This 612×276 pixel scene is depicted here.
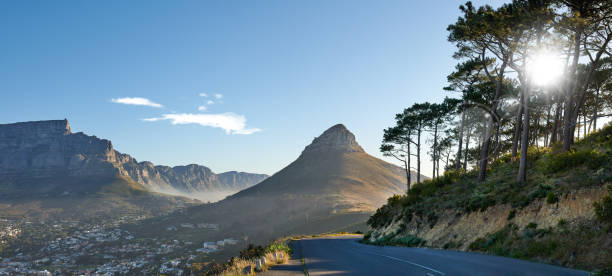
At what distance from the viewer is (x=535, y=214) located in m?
15.9

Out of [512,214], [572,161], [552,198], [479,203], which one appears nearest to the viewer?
[552,198]

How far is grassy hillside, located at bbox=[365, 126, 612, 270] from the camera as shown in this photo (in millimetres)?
12109

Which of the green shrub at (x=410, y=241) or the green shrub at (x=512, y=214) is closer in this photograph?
the green shrub at (x=512, y=214)

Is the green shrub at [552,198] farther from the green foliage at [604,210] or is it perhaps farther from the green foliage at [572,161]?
the green foliage at [572,161]

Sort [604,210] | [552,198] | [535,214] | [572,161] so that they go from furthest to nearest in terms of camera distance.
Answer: [572,161] → [535,214] → [552,198] → [604,210]

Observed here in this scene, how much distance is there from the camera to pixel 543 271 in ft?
35.4

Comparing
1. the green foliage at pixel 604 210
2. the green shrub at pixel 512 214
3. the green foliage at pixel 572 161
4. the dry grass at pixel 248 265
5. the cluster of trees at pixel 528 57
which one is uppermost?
the cluster of trees at pixel 528 57

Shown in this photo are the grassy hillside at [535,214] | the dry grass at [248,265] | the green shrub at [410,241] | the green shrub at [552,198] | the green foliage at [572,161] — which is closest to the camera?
the grassy hillside at [535,214]

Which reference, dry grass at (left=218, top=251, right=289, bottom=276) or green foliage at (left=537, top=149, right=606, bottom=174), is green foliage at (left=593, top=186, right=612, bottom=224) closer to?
green foliage at (left=537, top=149, right=606, bottom=174)

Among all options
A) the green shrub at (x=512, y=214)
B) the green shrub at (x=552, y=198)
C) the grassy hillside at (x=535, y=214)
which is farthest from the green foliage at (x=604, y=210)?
the green shrub at (x=512, y=214)

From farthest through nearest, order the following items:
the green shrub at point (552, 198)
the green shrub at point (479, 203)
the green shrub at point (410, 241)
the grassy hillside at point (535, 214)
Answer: the green shrub at point (410, 241)
the green shrub at point (479, 203)
the green shrub at point (552, 198)
the grassy hillside at point (535, 214)

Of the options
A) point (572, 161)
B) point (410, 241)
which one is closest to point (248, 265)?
point (410, 241)

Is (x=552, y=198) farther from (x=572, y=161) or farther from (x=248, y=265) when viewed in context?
(x=248, y=265)

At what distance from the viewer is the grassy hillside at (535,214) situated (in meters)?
12.1
